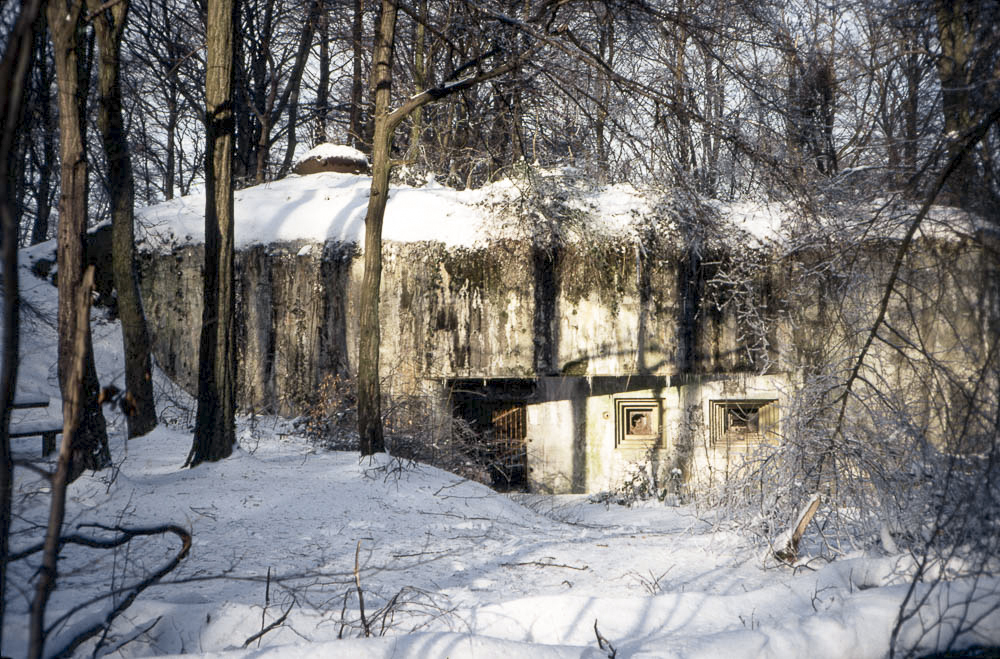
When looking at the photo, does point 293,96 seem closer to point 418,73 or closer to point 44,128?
point 44,128

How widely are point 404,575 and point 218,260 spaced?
4299 mm

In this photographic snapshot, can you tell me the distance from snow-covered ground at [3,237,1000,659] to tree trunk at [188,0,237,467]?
427mm

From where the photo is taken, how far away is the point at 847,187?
17.2 feet

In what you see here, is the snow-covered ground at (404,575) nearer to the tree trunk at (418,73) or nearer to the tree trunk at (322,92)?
the tree trunk at (418,73)

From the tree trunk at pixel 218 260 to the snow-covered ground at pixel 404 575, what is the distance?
427 millimetres

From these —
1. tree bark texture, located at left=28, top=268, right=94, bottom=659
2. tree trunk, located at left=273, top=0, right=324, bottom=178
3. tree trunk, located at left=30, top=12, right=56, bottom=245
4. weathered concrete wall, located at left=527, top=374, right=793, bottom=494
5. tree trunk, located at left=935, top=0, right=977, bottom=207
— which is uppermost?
tree trunk, located at left=273, top=0, right=324, bottom=178

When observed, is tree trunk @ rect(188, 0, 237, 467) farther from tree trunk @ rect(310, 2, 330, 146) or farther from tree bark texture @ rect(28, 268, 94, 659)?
tree trunk @ rect(310, 2, 330, 146)

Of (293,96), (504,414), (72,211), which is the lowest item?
(504,414)

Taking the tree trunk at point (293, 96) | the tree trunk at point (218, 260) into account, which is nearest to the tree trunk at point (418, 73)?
the tree trunk at point (218, 260)

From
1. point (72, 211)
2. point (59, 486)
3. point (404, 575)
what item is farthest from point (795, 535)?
point (72, 211)

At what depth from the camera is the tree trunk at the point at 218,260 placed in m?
7.34

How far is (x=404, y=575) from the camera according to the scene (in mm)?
4602

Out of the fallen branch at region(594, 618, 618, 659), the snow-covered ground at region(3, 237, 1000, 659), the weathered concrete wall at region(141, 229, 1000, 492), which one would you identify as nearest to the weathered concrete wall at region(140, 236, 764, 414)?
the weathered concrete wall at region(141, 229, 1000, 492)

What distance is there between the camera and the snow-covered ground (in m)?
2.72
